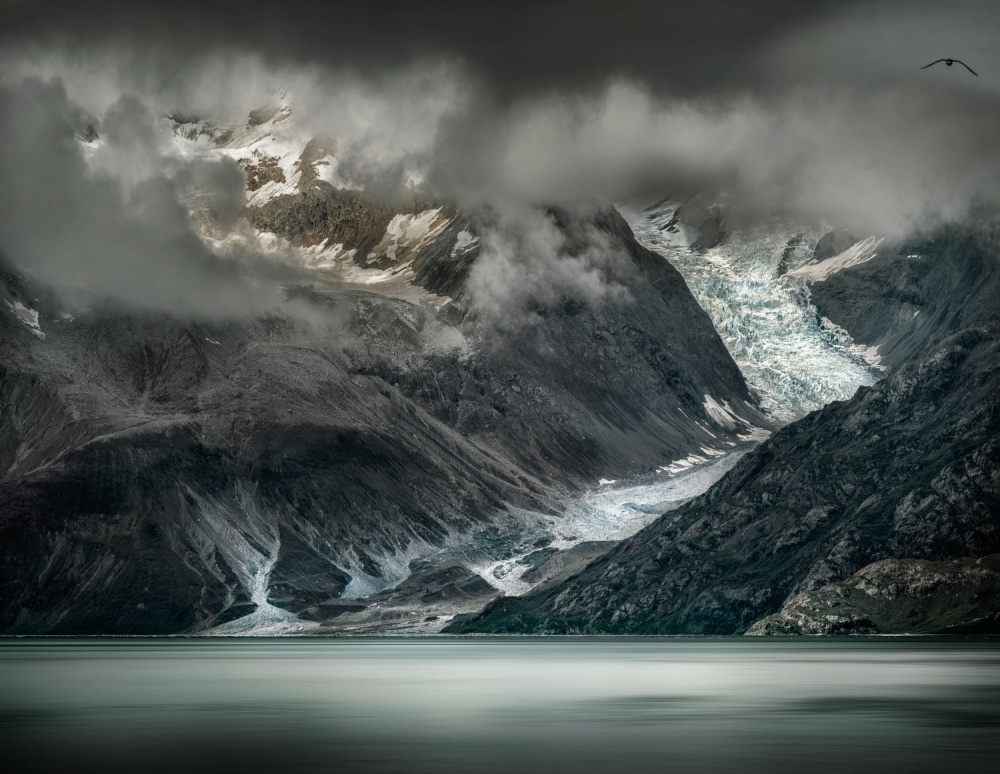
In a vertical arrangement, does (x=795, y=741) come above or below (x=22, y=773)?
below

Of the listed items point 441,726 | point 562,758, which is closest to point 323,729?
point 441,726

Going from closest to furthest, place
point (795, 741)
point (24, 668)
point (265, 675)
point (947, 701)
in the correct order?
point (795, 741)
point (947, 701)
point (265, 675)
point (24, 668)

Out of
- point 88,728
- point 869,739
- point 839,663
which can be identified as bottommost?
→ point 839,663

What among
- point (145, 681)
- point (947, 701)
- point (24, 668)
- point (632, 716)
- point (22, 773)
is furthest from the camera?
point (24, 668)

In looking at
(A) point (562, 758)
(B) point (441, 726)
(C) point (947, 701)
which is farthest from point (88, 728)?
(C) point (947, 701)

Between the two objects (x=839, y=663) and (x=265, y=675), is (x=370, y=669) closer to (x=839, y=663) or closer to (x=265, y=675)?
(x=265, y=675)

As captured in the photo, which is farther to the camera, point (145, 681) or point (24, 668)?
point (24, 668)
